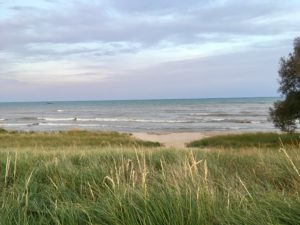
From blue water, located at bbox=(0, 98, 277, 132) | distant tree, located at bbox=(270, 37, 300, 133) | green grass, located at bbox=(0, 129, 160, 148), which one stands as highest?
distant tree, located at bbox=(270, 37, 300, 133)

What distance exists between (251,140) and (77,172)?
25949mm

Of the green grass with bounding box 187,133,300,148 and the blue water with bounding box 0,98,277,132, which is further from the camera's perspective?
the blue water with bounding box 0,98,277,132

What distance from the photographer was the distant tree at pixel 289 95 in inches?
1103

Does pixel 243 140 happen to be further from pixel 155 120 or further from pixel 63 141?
pixel 155 120

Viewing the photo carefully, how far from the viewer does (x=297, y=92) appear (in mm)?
28438

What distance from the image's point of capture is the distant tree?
91.9 ft

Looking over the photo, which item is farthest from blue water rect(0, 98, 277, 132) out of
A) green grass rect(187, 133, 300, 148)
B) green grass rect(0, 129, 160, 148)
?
green grass rect(0, 129, 160, 148)

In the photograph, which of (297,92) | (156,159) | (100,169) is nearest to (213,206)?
(100,169)

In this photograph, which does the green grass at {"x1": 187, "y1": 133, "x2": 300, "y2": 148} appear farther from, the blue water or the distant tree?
the blue water

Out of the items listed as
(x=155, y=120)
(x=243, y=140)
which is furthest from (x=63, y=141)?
(x=155, y=120)

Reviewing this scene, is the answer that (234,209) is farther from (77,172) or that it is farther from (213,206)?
(77,172)

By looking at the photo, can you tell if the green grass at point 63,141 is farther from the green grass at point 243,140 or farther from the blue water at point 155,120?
the blue water at point 155,120

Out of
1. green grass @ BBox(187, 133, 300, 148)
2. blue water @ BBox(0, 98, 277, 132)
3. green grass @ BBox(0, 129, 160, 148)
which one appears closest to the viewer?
green grass @ BBox(0, 129, 160, 148)

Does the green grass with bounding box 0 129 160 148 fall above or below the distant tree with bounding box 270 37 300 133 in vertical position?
below
